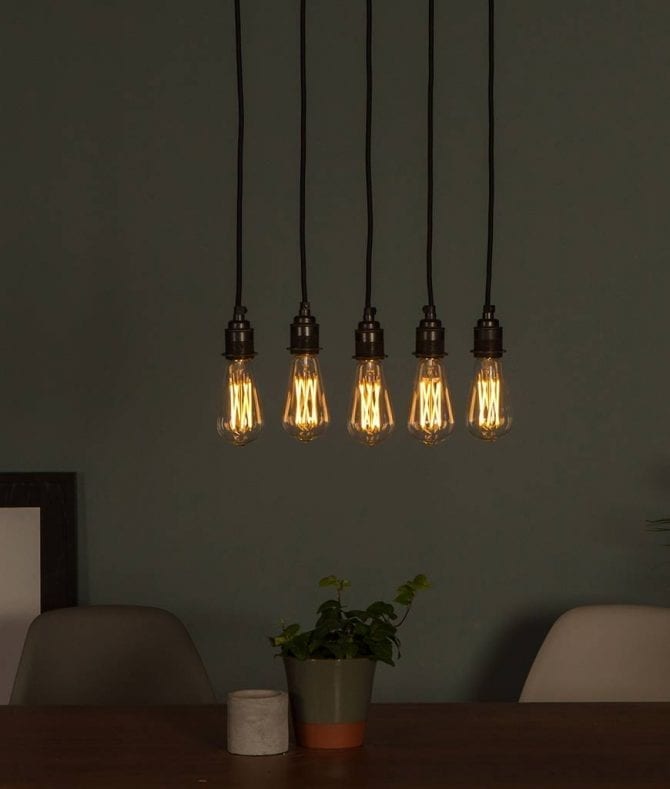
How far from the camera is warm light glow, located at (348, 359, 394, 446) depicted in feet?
7.16

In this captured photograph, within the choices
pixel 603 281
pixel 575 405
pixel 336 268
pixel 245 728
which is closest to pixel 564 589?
pixel 575 405

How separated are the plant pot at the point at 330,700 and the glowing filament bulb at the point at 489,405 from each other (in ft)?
1.53

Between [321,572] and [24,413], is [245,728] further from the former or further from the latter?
[24,413]

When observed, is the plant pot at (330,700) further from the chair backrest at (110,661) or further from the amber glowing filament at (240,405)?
the chair backrest at (110,661)

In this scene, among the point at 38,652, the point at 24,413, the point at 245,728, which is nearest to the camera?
the point at 245,728

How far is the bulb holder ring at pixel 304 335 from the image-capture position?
2.17 meters

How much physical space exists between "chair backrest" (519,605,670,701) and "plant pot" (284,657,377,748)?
78 centimetres

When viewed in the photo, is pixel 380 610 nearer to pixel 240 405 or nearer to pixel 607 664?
pixel 240 405

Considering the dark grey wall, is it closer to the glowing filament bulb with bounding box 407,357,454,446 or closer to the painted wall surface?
the painted wall surface

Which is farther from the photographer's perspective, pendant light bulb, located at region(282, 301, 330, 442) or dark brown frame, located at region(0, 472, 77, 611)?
dark brown frame, located at region(0, 472, 77, 611)

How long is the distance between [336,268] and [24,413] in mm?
886

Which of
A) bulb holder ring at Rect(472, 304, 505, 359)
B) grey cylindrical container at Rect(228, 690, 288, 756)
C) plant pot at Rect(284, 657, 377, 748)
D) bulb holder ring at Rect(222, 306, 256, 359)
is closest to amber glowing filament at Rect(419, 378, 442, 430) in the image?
bulb holder ring at Rect(472, 304, 505, 359)

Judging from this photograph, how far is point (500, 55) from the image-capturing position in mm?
3119

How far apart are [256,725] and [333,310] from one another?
133 centimetres
